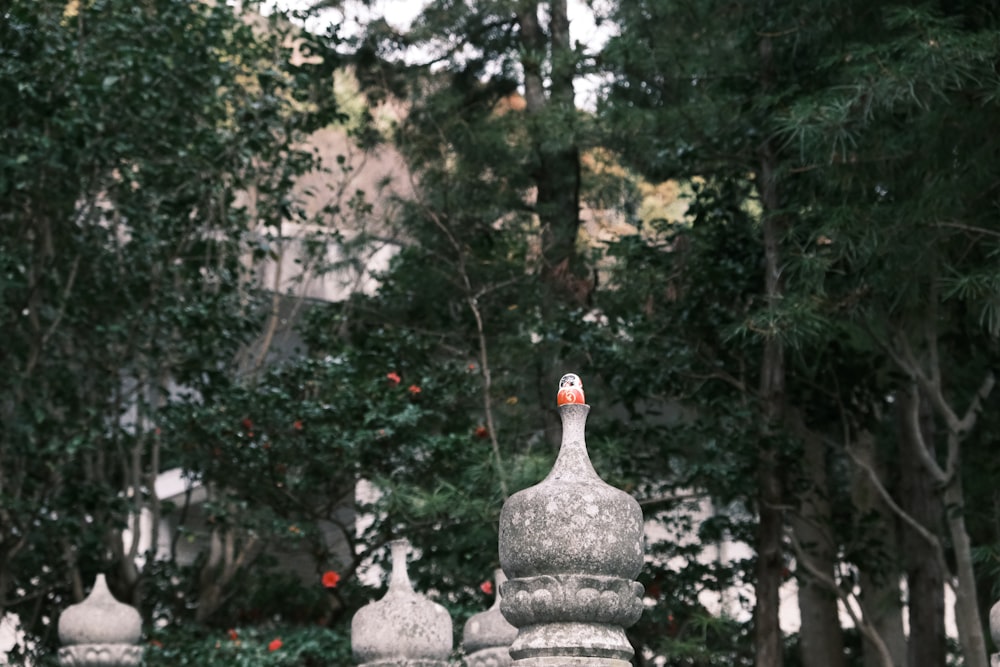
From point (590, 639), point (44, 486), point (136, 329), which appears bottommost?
point (590, 639)

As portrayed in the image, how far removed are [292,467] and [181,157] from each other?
6.96 ft

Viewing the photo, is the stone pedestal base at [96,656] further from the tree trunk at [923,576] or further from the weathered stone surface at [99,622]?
the tree trunk at [923,576]

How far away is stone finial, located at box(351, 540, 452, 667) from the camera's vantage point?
5.29 meters

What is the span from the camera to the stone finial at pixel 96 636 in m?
6.61

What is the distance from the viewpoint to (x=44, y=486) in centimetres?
827

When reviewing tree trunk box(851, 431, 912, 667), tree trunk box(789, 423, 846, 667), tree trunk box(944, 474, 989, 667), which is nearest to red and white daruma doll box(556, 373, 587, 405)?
tree trunk box(944, 474, 989, 667)

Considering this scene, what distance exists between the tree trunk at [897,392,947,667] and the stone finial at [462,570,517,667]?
4.45m

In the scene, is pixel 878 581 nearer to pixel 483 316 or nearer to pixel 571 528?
pixel 483 316

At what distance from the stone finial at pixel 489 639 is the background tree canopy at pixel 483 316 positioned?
1832 millimetres

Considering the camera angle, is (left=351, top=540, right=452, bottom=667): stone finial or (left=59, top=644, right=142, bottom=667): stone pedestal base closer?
(left=351, top=540, right=452, bottom=667): stone finial

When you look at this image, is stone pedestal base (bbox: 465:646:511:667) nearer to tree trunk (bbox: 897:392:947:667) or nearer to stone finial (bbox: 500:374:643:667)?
stone finial (bbox: 500:374:643:667)

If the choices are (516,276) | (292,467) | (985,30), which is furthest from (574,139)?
(985,30)

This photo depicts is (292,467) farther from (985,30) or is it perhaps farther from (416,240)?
(985,30)

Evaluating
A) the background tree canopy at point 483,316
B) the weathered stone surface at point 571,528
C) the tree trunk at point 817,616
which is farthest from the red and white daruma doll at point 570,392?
the tree trunk at point 817,616
